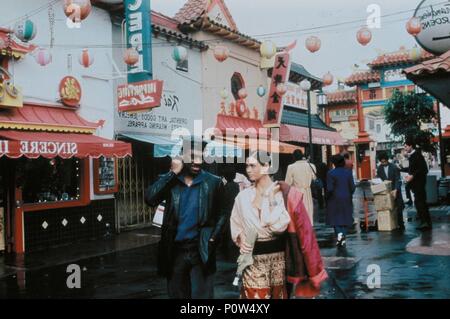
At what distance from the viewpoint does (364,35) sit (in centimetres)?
1057

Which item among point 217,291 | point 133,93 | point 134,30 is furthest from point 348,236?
point 134,30

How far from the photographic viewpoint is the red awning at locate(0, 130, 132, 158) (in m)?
9.16

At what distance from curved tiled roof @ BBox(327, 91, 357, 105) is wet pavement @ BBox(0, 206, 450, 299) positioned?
3435 cm

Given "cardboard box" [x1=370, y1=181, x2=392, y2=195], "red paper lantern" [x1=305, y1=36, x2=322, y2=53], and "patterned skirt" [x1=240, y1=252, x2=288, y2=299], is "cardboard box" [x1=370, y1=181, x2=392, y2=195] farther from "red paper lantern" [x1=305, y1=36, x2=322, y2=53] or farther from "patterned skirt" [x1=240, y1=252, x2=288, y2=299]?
"patterned skirt" [x1=240, y1=252, x2=288, y2=299]

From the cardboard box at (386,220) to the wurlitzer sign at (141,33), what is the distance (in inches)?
265

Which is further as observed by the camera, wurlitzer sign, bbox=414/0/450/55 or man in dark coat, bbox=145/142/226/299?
wurlitzer sign, bbox=414/0/450/55

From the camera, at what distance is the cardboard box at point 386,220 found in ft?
37.4

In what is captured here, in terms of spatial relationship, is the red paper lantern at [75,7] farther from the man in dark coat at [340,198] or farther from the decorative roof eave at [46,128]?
the man in dark coat at [340,198]

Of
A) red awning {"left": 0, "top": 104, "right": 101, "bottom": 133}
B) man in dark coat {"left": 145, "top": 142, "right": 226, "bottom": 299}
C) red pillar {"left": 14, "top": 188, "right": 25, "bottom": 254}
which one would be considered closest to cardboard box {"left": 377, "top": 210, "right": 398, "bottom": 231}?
red awning {"left": 0, "top": 104, "right": 101, "bottom": 133}

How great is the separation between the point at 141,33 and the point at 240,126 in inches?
306

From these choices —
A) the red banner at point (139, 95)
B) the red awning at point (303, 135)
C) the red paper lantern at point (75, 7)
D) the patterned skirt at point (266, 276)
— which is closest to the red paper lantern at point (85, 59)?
the red banner at point (139, 95)

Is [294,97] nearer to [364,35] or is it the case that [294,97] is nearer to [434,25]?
[364,35]

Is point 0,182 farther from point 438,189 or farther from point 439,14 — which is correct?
point 438,189
